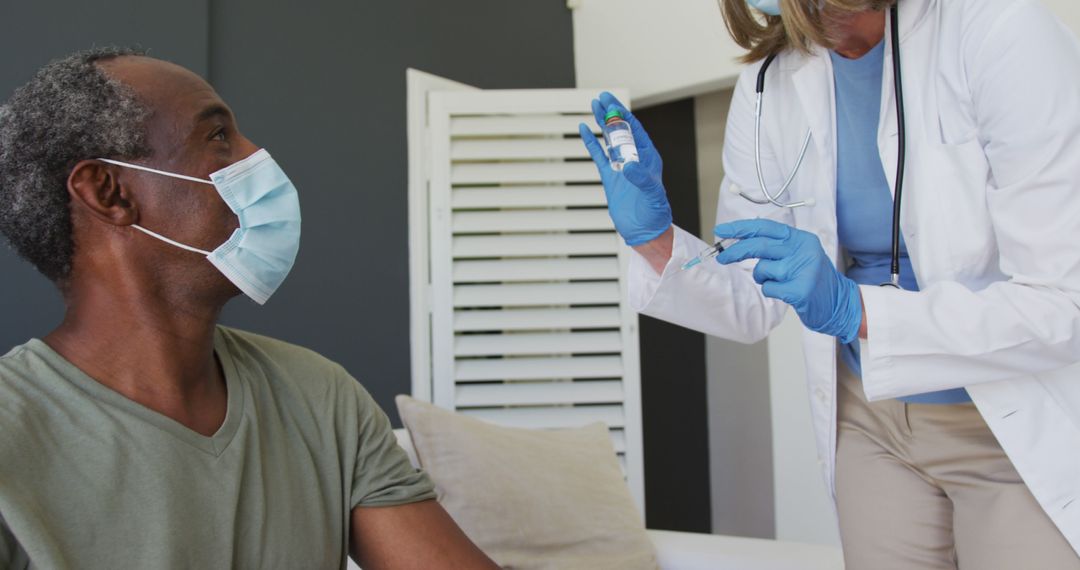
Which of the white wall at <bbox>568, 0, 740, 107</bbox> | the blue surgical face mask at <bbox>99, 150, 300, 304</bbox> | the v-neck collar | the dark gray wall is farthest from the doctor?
the white wall at <bbox>568, 0, 740, 107</bbox>

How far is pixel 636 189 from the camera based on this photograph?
129cm

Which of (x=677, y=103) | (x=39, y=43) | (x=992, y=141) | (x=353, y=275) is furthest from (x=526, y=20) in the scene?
(x=992, y=141)

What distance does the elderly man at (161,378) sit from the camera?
97 cm

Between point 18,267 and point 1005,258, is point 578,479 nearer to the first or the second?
point 1005,258

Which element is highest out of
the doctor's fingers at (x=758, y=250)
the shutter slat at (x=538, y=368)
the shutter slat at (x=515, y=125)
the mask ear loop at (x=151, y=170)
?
the shutter slat at (x=515, y=125)

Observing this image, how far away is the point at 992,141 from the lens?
3.76ft

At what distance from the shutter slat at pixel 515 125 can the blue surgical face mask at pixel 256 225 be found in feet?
5.53

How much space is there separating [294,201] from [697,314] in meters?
0.59

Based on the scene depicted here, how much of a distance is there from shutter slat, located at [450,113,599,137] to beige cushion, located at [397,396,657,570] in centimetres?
127

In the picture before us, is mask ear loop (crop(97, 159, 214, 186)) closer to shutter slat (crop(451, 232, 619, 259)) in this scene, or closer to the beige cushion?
the beige cushion

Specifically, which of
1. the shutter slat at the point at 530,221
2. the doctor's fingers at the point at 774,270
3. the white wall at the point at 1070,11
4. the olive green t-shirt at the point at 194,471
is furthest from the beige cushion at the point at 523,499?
the white wall at the point at 1070,11

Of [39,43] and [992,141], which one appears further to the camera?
[39,43]

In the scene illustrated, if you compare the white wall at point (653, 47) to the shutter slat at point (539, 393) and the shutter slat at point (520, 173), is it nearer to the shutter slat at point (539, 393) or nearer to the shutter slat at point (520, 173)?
the shutter slat at point (520, 173)

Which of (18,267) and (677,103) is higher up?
(677,103)
